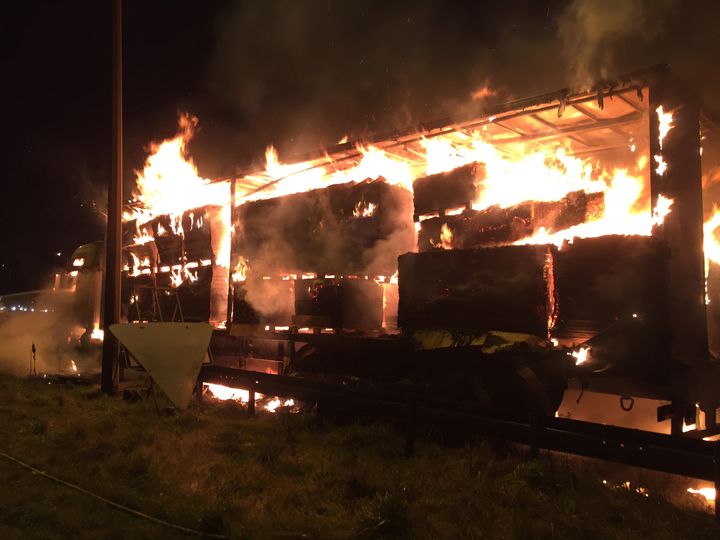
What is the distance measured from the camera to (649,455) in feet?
17.7

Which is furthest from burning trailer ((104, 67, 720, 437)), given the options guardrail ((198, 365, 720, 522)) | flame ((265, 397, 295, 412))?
flame ((265, 397, 295, 412))

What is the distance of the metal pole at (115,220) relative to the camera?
1132 centimetres

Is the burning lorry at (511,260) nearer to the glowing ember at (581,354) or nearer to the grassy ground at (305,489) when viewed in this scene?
the glowing ember at (581,354)

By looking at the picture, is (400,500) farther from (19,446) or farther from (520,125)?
(520,125)

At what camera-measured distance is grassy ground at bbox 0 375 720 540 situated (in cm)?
488

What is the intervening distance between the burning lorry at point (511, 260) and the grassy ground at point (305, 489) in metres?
1.39

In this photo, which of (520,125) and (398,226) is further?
(398,226)

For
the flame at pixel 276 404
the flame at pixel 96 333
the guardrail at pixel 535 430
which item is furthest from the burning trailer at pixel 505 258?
the flame at pixel 96 333

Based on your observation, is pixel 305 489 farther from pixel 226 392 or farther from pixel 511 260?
pixel 226 392

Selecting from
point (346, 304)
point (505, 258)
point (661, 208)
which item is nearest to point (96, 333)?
point (346, 304)

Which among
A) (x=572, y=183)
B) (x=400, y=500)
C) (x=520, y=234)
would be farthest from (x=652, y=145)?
(x=400, y=500)

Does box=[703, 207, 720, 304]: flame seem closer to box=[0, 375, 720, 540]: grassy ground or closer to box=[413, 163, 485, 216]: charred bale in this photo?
box=[413, 163, 485, 216]: charred bale

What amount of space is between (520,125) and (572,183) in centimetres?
142

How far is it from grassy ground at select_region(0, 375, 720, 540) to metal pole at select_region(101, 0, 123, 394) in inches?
114
